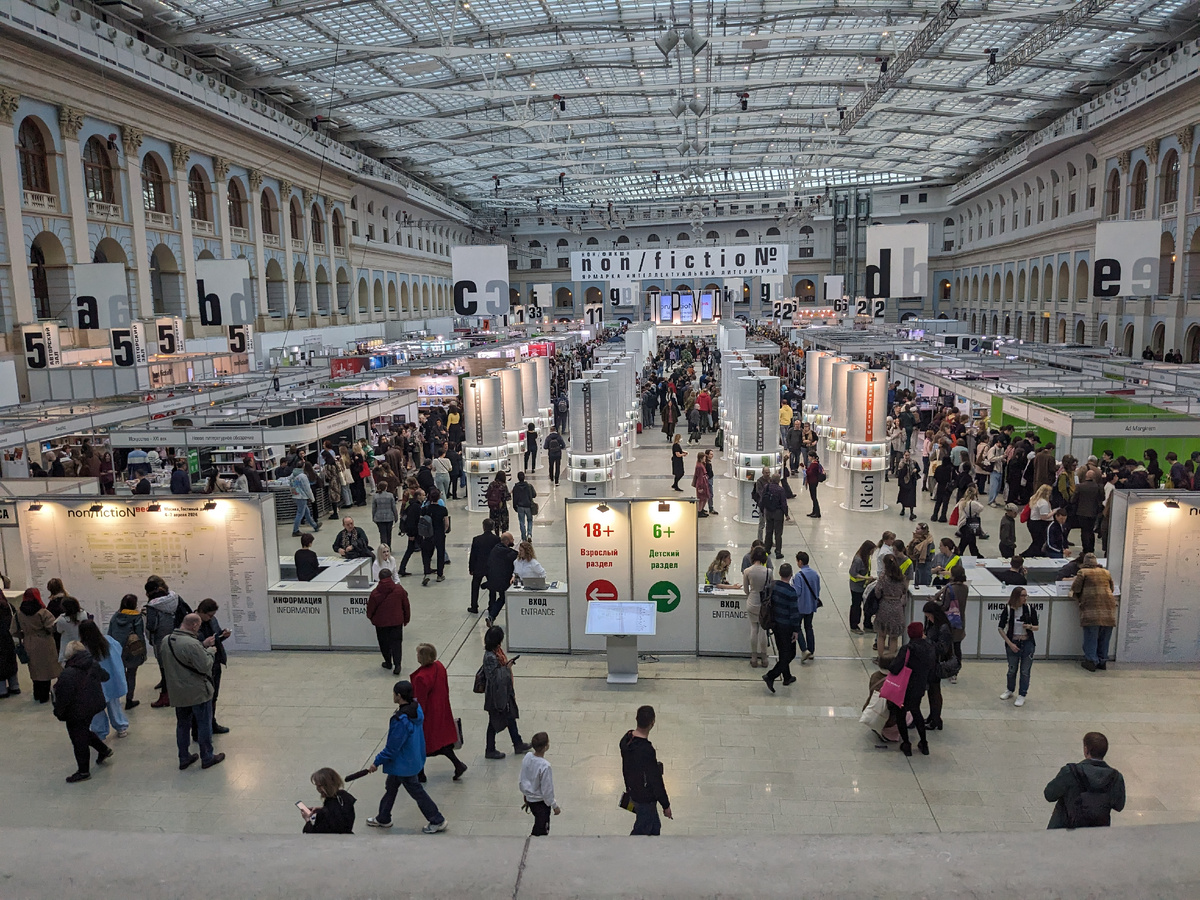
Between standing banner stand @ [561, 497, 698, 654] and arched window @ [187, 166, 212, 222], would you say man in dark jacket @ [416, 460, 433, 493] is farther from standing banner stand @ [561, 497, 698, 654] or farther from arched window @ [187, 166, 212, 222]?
arched window @ [187, 166, 212, 222]

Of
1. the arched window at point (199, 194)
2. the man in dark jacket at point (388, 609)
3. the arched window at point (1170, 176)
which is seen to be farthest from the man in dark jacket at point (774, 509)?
the arched window at point (199, 194)

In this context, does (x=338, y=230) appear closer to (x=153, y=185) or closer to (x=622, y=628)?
(x=153, y=185)

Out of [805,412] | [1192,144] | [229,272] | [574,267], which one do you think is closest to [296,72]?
[229,272]

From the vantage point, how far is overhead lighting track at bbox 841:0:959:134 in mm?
19703

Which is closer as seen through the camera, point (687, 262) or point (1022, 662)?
point (1022, 662)

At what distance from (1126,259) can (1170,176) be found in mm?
19369

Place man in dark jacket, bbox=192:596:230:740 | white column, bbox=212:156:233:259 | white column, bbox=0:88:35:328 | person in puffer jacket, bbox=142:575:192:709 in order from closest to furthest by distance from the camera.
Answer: man in dark jacket, bbox=192:596:230:740
person in puffer jacket, bbox=142:575:192:709
white column, bbox=0:88:35:328
white column, bbox=212:156:233:259

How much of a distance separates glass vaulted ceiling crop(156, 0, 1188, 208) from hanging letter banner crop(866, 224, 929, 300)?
27.3 ft

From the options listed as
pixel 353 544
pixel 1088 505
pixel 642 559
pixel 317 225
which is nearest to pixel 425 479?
pixel 353 544

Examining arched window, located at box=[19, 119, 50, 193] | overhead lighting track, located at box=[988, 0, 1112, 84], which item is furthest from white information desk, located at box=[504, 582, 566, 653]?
arched window, located at box=[19, 119, 50, 193]

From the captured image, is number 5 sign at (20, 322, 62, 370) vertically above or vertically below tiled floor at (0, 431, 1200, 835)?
above

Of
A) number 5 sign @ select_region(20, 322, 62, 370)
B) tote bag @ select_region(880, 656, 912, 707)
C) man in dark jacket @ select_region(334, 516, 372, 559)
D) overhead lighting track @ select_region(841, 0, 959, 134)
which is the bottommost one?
tote bag @ select_region(880, 656, 912, 707)

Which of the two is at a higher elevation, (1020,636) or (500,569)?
(500,569)

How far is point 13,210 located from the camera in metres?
21.4
